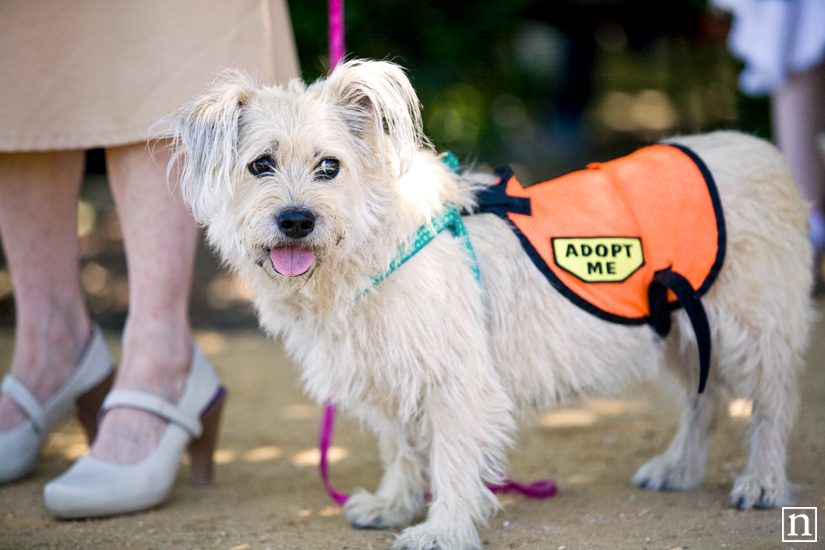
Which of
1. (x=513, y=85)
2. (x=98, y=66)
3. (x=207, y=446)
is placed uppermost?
(x=513, y=85)

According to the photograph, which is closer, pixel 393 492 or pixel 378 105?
pixel 378 105

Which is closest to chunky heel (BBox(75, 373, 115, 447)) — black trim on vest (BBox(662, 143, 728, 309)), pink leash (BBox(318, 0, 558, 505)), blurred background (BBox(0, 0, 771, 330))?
blurred background (BBox(0, 0, 771, 330))

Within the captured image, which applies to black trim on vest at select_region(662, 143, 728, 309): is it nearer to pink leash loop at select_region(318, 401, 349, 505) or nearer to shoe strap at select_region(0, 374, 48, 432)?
pink leash loop at select_region(318, 401, 349, 505)

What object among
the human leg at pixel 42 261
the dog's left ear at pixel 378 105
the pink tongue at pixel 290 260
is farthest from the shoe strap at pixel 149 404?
the dog's left ear at pixel 378 105

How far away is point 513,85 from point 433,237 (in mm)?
6884

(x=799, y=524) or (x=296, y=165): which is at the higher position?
(x=296, y=165)

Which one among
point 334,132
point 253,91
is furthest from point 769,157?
point 253,91

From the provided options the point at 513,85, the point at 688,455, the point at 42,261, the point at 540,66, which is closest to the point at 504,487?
the point at 688,455

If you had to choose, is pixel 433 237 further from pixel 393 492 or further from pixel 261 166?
pixel 393 492

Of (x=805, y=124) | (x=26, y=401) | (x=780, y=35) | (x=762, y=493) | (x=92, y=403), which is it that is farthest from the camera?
(x=805, y=124)

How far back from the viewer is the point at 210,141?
94.7 inches

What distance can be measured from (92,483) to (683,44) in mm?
11025

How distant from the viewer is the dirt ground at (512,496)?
8.52 feet

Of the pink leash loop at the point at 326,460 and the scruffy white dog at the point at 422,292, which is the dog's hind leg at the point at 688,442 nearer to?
the scruffy white dog at the point at 422,292
